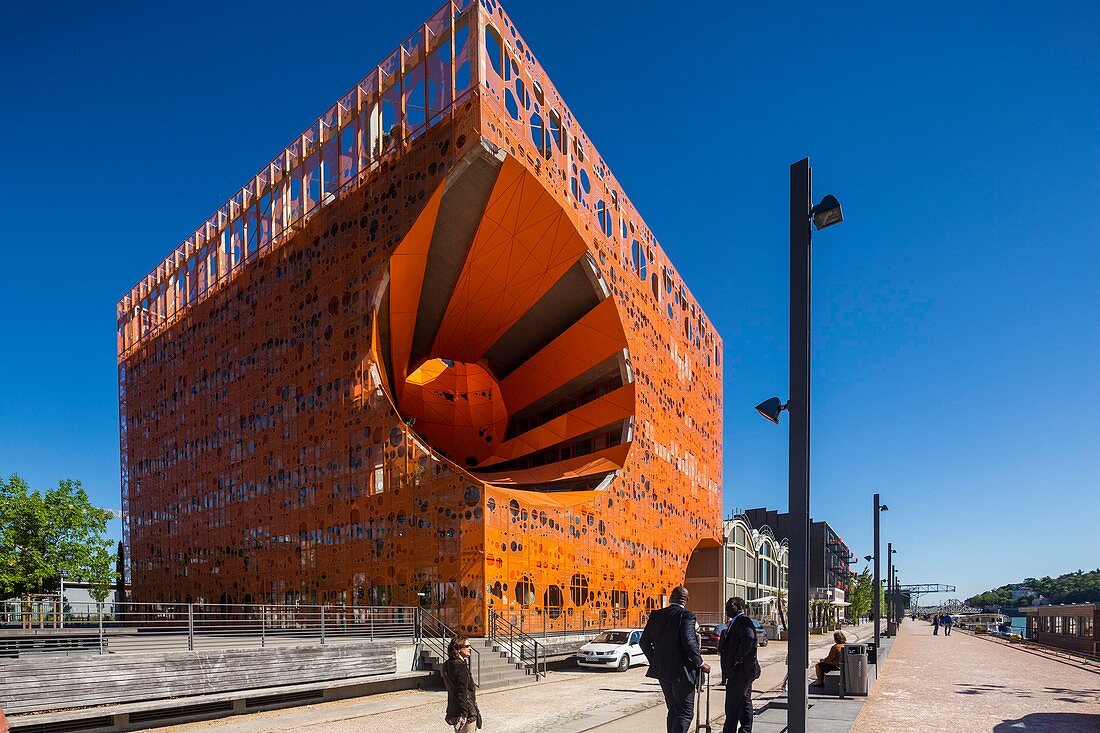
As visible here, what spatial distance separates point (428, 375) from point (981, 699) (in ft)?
99.1

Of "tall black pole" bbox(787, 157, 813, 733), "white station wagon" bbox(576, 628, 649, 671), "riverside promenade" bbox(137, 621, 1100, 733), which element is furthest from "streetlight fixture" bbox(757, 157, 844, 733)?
"white station wagon" bbox(576, 628, 649, 671)

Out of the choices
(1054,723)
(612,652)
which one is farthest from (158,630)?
(1054,723)

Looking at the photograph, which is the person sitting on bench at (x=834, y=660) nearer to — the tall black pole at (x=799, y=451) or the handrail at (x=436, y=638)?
the handrail at (x=436, y=638)

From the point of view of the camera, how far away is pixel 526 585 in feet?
87.6

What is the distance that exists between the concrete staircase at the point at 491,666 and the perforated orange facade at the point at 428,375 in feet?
9.54

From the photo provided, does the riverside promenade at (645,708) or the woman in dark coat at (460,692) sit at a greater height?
the woman in dark coat at (460,692)

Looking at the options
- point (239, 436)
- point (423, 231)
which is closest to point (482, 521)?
point (423, 231)

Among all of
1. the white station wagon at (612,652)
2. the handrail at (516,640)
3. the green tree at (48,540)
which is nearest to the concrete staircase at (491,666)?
the handrail at (516,640)

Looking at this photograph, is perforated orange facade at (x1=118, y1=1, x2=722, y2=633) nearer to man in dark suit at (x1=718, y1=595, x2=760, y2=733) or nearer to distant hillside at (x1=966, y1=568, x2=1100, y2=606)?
man in dark suit at (x1=718, y1=595, x2=760, y2=733)

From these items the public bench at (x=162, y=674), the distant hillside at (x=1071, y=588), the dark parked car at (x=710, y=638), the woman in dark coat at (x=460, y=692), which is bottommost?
the distant hillside at (x=1071, y=588)

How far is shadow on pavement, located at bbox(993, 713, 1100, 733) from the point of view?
12.2 m

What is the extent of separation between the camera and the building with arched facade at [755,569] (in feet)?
183

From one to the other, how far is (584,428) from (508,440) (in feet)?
16.9

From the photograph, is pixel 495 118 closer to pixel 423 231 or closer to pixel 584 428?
pixel 423 231
